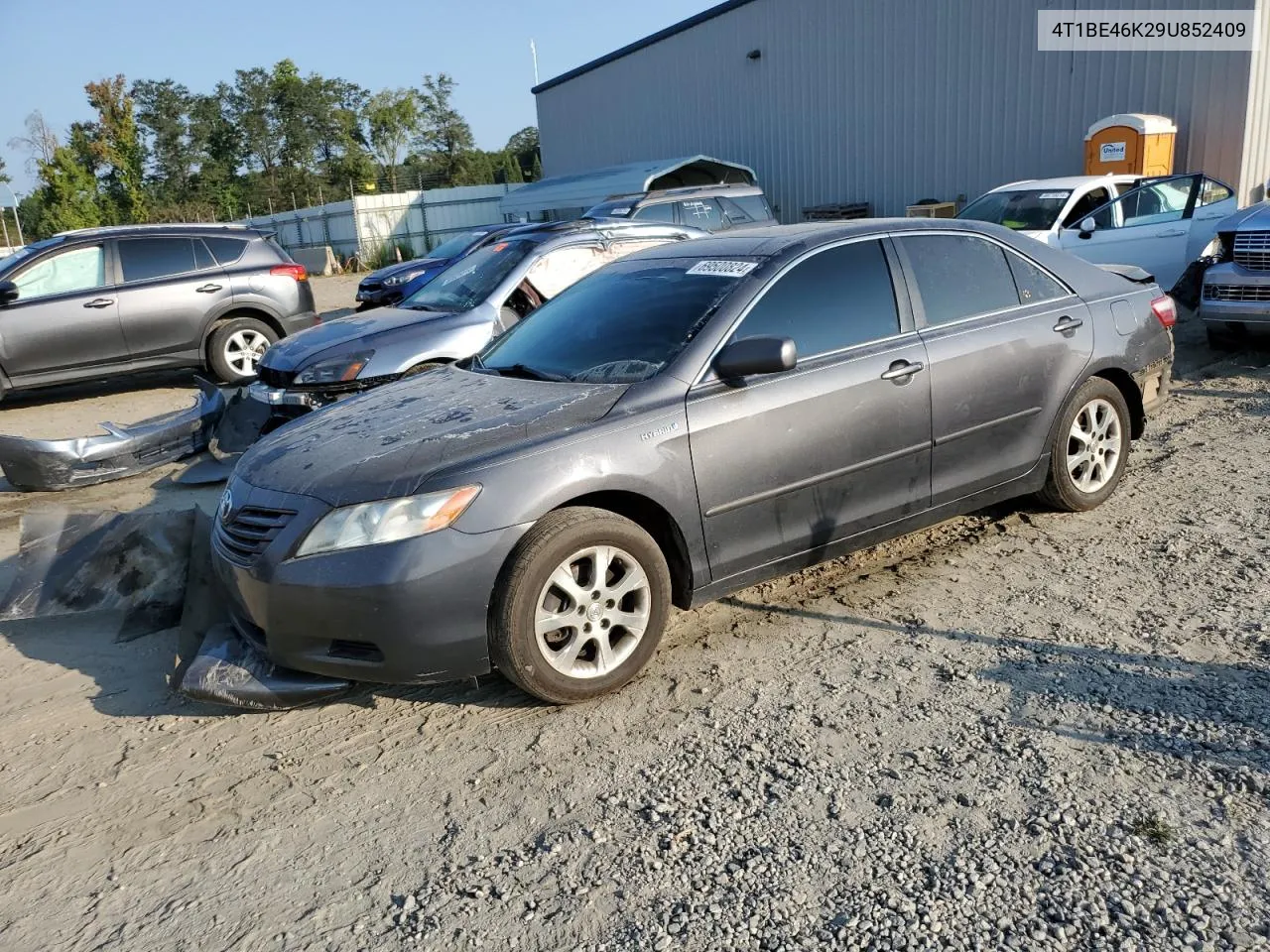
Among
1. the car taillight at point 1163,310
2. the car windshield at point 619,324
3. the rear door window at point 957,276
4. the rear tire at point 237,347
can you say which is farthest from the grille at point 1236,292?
the rear tire at point 237,347

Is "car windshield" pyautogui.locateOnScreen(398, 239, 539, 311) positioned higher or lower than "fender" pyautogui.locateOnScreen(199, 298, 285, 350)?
higher

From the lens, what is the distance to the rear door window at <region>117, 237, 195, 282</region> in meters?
10.4

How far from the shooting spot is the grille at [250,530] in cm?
361

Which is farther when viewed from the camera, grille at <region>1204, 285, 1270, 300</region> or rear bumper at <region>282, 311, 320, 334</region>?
rear bumper at <region>282, 311, 320, 334</region>

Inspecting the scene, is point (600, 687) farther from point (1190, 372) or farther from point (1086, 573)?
point (1190, 372)

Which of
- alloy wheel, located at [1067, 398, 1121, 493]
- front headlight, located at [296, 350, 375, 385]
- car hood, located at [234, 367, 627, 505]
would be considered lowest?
alloy wheel, located at [1067, 398, 1121, 493]

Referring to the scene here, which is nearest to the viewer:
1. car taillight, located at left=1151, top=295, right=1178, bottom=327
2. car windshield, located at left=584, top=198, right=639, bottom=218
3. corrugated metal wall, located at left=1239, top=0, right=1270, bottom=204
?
car taillight, located at left=1151, top=295, right=1178, bottom=327

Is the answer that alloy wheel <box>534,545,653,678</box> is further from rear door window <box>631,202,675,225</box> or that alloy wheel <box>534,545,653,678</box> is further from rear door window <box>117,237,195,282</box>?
rear door window <box>631,202,675,225</box>

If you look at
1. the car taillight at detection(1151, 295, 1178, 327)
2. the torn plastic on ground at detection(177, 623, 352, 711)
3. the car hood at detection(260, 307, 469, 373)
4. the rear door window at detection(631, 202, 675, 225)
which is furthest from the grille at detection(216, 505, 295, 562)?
the rear door window at detection(631, 202, 675, 225)

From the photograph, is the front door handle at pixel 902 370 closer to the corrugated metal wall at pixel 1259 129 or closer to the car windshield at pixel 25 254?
the car windshield at pixel 25 254

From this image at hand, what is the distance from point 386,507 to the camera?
3441 mm

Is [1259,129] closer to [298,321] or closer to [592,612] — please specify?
[298,321]

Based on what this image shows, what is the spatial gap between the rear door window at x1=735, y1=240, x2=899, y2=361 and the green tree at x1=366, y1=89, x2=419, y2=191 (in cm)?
6146

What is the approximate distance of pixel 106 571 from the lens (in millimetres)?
4695
